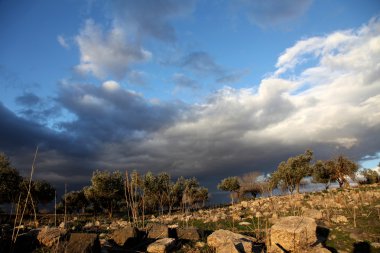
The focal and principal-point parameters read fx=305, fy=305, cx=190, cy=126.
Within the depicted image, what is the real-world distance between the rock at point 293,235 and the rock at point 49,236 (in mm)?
9058

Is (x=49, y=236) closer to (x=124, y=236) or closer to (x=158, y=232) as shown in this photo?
(x=124, y=236)

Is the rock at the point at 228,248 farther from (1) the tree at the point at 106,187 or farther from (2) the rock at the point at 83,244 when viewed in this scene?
(1) the tree at the point at 106,187

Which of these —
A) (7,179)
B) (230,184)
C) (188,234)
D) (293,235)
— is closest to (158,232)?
(188,234)

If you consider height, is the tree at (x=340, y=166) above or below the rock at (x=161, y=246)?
above

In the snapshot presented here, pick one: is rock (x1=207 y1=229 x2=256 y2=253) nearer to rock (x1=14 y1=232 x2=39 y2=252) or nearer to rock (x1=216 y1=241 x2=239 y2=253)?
rock (x1=216 y1=241 x2=239 y2=253)

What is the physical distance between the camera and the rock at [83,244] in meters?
10.6

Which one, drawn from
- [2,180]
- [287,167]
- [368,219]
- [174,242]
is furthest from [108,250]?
[287,167]

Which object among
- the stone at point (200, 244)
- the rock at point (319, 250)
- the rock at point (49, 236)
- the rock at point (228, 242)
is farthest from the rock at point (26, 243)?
the rock at point (319, 250)

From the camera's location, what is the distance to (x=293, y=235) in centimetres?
1346

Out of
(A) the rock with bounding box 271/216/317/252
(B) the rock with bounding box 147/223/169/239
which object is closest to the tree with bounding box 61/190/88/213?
(B) the rock with bounding box 147/223/169/239

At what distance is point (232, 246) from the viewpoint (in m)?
11.9

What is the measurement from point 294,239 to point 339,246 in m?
3.33

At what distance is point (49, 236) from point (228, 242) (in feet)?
24.3

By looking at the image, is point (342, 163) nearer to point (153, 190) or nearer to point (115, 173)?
point (153, 190)
